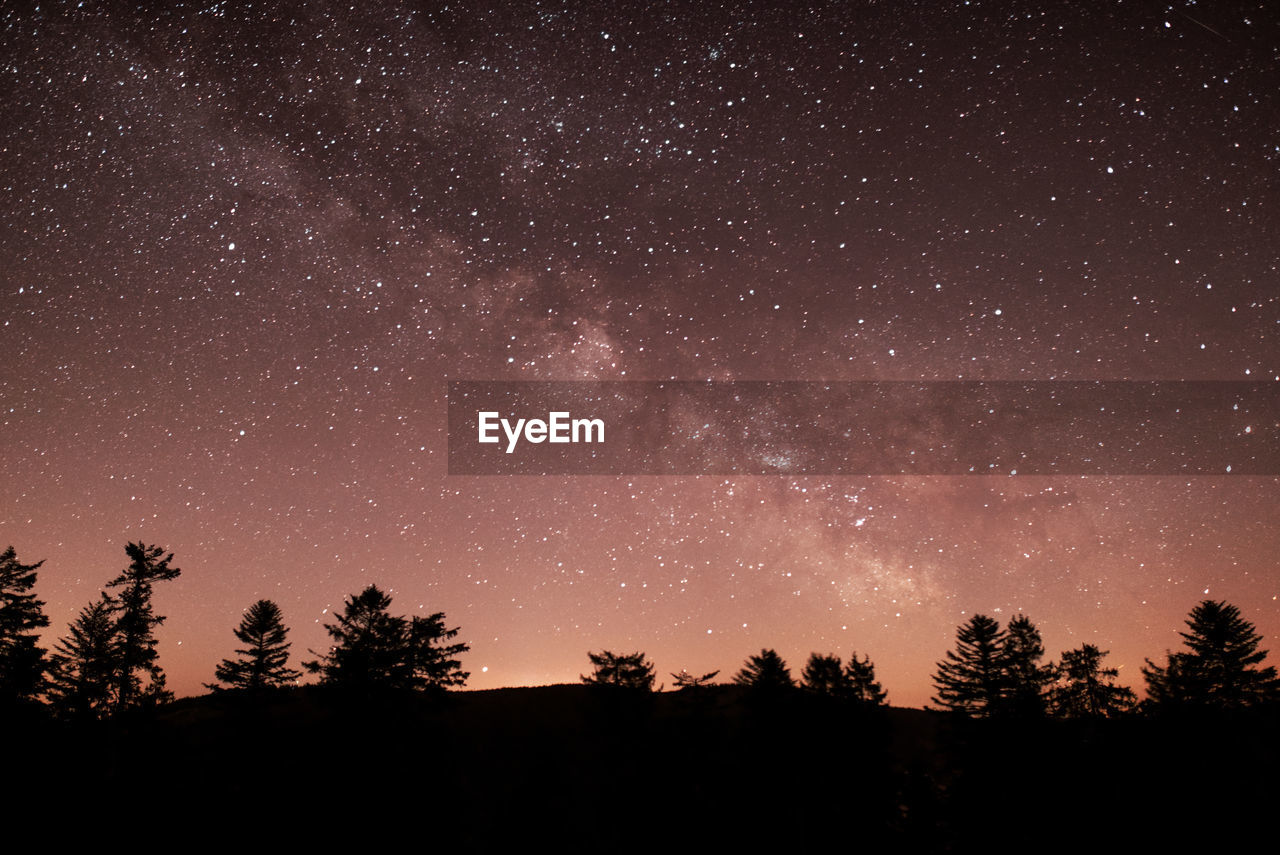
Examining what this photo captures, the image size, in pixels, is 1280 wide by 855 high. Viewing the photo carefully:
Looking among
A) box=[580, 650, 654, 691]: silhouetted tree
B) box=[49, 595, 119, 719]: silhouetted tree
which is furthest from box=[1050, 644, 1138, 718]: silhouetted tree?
box=[49, 595, 119, 719]: silhouetted tree

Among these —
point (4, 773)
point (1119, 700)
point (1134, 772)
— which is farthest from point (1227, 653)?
point (4, 773)

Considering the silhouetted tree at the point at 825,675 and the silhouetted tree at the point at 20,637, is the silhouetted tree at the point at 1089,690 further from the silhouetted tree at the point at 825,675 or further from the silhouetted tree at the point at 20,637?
the silhouetted tree at the point at 20,637

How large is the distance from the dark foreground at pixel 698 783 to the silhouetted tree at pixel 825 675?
196 centimetres

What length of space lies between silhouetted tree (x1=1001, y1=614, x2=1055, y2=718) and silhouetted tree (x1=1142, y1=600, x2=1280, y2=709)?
7.06 m

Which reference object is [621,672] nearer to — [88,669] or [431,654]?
[431,654]

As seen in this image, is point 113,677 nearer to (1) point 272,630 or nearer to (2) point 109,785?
(1) point 272,630

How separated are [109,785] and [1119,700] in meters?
57.3

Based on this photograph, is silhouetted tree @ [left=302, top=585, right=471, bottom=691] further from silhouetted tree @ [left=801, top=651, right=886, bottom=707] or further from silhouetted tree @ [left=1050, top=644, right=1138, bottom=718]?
silhouetted tree @ [left=1050, top=644, right=1138, bottom=718]

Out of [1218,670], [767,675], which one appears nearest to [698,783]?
[767,675]

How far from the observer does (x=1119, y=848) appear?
1039 inches

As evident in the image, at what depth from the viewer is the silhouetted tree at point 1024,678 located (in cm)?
3133

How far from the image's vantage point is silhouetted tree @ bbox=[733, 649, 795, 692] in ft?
113

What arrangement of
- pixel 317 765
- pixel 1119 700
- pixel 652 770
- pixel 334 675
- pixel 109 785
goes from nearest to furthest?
1. pixel 109 785
2. pixel 317 765
3. pixel 334 675
4. pixel 652 770
5. pixel 1119 700

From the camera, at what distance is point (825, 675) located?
35.3m
